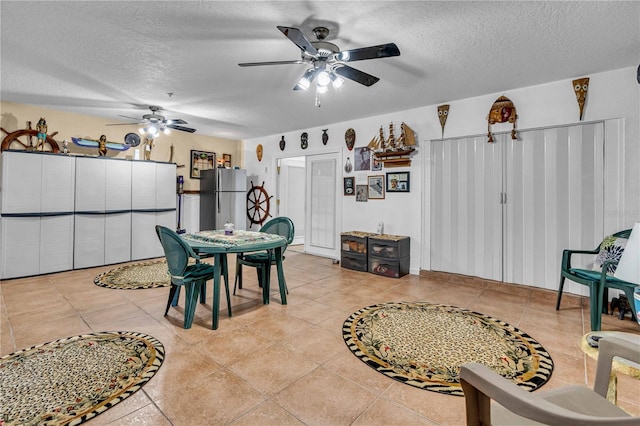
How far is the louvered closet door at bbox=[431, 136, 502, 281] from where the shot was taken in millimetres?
4047

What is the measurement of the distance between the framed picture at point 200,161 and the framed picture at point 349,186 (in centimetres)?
345

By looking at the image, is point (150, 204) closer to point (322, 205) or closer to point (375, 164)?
point (322, 205)

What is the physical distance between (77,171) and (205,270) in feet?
11.4

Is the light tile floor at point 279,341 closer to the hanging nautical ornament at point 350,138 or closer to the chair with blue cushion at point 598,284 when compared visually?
the chair with blue cushion at point 598,284

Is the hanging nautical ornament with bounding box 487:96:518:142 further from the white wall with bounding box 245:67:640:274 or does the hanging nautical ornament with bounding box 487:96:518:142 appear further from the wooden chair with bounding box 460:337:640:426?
the wooden chair with bounding box 460:337:640:426

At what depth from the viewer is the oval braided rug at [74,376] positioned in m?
1.66

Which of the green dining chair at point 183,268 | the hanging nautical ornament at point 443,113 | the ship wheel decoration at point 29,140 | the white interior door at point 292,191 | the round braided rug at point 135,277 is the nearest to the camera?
the green dining chair at point 183,268

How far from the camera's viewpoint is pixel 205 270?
9.77 feet

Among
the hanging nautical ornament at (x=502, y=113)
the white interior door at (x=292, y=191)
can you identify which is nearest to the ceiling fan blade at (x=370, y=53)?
the hanging nautical ornament at (x=502, y=113)

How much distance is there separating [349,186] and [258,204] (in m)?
2.65

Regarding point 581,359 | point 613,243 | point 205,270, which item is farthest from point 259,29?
point 613,243

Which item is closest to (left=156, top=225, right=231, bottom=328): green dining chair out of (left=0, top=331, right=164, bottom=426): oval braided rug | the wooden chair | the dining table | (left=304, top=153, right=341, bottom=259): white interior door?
the dining table

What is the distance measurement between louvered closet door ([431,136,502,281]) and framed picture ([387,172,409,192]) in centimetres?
42

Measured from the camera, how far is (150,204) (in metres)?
5.55
